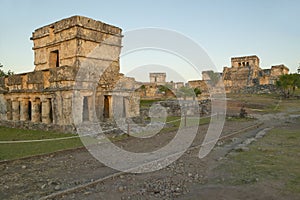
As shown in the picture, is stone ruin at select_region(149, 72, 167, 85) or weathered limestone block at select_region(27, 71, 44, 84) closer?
weathered limestone block at select_region(27, 71, 44, 84)

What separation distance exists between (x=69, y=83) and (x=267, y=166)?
9.01 m

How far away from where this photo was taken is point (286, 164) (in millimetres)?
6516

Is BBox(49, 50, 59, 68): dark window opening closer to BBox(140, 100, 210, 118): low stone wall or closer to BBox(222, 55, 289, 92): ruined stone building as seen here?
BBox(140, 100, 210, 118): low stone wall

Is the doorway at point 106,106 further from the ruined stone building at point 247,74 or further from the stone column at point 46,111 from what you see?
the ruined stone building at point 247,74

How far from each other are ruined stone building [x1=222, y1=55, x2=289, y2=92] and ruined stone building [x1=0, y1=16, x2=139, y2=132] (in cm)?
3469

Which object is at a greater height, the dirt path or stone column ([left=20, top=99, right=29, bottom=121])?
stone column ([left=20, top=99, right=29, bottom=121])

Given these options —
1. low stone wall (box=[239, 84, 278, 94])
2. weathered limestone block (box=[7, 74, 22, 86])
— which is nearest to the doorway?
weathered limestone block (box=[7, 74, 22, 86])

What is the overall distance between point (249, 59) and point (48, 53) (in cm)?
4436

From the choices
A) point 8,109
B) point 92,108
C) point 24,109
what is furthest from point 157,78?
point 92,108

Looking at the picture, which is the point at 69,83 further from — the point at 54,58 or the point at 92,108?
the point at 54,58

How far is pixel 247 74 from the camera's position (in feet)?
159

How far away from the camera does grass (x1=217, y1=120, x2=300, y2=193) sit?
17.4ft

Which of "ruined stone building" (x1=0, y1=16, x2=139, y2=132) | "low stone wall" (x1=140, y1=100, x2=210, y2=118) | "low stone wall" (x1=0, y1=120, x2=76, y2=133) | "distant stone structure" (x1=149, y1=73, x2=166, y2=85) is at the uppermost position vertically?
"distant stone structure" (x1=149, y1=73, x2=166, y2=85)

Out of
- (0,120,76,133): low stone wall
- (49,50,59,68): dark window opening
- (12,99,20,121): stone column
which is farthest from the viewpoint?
(49,50,59,68): dark window opening
